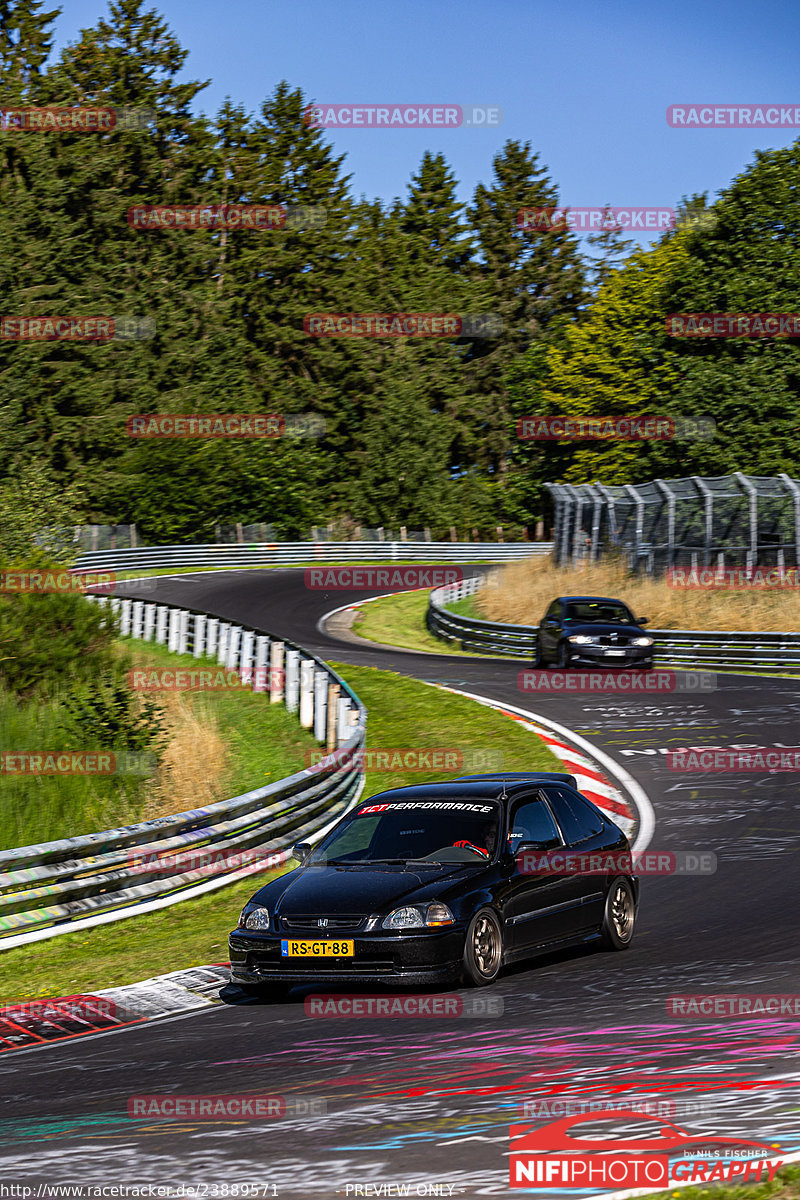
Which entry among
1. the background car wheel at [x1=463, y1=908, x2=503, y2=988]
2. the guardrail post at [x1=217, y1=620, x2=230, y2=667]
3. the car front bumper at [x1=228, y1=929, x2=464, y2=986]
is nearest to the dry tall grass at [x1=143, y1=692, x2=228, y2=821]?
the guardrail post at [x1=217, y1=620, x2=230, y2=667]

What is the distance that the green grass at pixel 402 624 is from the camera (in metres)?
40.4

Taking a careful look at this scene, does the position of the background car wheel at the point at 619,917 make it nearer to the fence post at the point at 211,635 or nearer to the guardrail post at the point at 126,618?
the fence post at the point at 211,635

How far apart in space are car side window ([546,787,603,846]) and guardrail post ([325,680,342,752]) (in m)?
8.12

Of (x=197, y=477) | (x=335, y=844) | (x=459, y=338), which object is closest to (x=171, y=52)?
(x=459, y=338)

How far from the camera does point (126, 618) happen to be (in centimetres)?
3188

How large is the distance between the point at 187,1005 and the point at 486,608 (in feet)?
119

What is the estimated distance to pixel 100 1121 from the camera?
6.41 metres

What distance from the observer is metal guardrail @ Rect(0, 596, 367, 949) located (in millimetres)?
11109

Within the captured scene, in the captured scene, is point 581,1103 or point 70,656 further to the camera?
point 70,656

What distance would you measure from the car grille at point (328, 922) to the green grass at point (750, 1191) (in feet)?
13.4

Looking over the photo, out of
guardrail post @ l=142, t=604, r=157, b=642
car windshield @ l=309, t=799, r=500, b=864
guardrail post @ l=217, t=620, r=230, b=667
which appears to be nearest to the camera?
car windshield @ l=309, t=799, r=500, b=864

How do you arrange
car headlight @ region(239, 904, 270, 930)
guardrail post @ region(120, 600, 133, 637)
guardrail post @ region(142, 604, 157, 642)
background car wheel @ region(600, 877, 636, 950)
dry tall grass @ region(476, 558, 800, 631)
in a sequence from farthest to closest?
dry tall grass @ region(476, 558, 800, 631), guardrail post @ region(120, 600, 133, 637), guardrail post @ region(142, 604, 157, 642), background car wheel @ region(600, 877, 636, 950), car headlight @ region(239, 904, 270, 930)

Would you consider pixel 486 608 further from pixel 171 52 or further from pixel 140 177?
pixel 171 52

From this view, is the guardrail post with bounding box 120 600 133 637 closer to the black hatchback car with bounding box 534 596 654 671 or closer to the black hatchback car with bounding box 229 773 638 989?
the black hatchback car with bounding box 534 596 654 671
